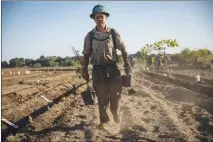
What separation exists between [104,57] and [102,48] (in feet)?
0.46

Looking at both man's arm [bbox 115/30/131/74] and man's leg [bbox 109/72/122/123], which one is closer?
man's arm [bbox 115/30/131/74]

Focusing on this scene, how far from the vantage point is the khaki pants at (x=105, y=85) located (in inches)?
162

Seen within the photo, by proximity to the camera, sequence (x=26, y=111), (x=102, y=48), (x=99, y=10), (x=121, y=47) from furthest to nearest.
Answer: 1. (x=26, y=111)
2. (x=121, y=47)
3. (x=102, y=48)
4. (x=99, y=10)

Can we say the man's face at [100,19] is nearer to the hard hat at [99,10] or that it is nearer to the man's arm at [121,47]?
the hard hat at [99,10]

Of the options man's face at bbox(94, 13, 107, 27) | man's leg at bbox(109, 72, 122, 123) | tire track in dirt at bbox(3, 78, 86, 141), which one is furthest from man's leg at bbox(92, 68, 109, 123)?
tire track in dirt at bbox(3, 78, 86, 141)

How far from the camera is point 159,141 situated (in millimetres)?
3471

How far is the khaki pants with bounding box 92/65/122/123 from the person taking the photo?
13.5ft

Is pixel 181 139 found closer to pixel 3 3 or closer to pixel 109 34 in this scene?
pixel 109 34

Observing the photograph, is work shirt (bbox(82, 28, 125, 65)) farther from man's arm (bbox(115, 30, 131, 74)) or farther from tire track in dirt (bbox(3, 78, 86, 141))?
tire track in dirt (bbox(3, 78, 86, 141))

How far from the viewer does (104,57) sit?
4031 millimetres

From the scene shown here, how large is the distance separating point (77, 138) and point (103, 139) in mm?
378

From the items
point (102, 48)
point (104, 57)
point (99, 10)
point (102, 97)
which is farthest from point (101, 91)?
point (99, 10)

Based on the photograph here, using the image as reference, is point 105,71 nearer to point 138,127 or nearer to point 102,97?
point 102,97

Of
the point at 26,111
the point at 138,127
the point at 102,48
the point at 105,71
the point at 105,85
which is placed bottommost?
the point at 26,111
